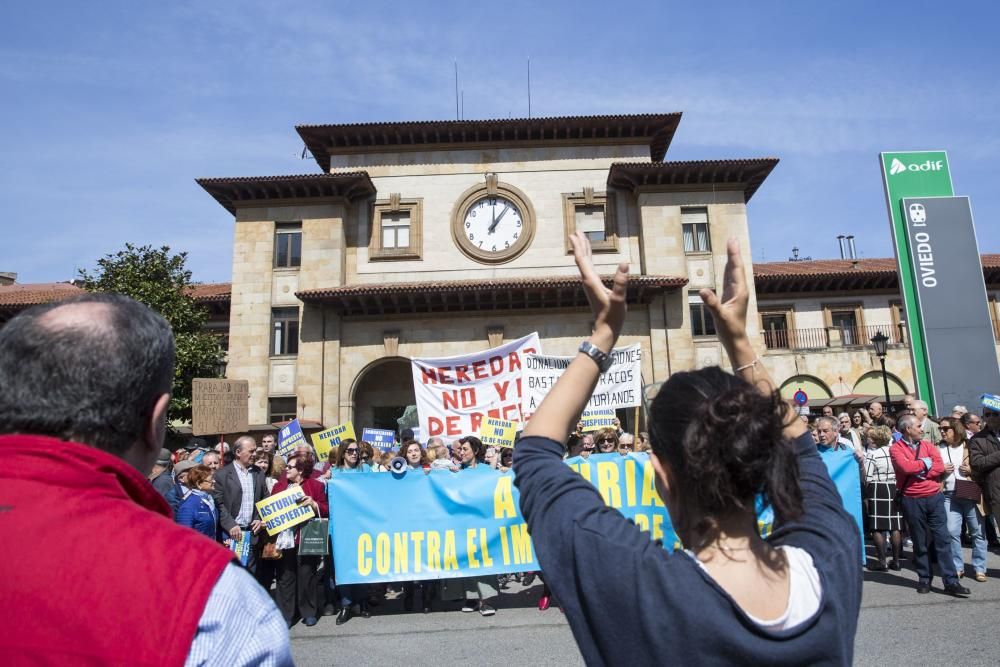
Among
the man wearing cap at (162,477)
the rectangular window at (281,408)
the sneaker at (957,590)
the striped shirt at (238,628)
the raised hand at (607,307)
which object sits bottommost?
the sneaker at (957,590)

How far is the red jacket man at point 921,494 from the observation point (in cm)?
830

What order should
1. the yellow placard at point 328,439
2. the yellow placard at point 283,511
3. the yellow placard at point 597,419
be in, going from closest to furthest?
the yellow placard at point 283,511 < the yellow placard at point 328,439 < the yellow placard at point 597,419

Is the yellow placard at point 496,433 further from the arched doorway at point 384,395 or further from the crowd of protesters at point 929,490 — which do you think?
the arched doorway at point 384,395

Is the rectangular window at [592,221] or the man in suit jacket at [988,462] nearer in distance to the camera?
the man in suit jacket at [988,462]

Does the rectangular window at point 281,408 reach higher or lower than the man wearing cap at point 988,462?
higher

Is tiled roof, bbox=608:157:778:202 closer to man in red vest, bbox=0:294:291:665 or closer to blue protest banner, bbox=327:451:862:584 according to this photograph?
blue protest banner, bbox=327:451:862:584

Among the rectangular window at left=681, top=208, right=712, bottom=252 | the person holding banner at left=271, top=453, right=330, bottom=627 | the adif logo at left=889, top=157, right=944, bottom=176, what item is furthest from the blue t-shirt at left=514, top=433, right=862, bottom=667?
the rectangular window at left=681, top=208, right=712, bottom=252

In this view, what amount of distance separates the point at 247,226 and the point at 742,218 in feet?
61.7

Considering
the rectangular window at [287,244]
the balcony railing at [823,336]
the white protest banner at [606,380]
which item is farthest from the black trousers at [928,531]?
the balcony railing at [823,336]

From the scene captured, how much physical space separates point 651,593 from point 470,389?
14196 mm

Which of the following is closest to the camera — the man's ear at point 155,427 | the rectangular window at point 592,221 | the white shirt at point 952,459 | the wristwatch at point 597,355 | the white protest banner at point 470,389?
the man's ear at point 155,427

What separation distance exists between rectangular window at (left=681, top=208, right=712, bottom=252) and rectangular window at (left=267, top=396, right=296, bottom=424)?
15.7 m

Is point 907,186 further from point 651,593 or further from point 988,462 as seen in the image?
point 651,593

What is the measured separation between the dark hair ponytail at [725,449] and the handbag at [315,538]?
7813mm
